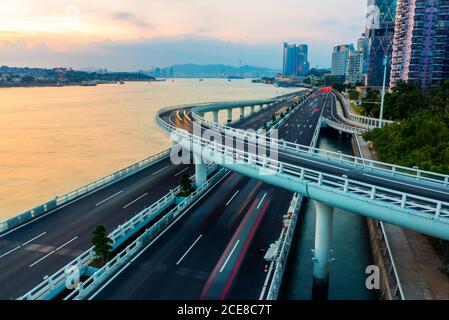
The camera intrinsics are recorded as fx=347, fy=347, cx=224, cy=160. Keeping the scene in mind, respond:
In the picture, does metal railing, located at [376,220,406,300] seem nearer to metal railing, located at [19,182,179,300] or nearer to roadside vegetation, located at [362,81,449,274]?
roadside vegetation, located at [362,81,449,274]

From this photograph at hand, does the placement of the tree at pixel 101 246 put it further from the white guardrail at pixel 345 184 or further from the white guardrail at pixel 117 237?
the white guardrail at pixel 345 184

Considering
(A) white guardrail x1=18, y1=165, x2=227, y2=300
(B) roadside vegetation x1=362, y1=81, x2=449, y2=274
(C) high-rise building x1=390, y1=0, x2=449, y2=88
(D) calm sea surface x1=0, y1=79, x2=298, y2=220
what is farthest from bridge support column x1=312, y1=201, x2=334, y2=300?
(C) high-rise building x1=390, y1=0, x2=449, y2=88

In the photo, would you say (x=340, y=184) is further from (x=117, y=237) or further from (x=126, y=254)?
(x=117, y=237)

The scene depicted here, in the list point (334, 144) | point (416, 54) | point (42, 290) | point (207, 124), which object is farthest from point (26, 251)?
point (416, 54)

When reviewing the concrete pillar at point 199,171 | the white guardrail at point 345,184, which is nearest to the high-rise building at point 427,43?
the concrete pillar at point 199,171

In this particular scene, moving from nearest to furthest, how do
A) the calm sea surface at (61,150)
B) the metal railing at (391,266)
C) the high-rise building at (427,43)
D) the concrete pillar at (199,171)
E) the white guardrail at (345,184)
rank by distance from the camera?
1. the white guardrail at (345,184)
2. the metal railing at (391,266)
3. the concrete pillar at (199,171)
4. the calm sea surface at (61,150)
5. the high-rise building at (427,43)
